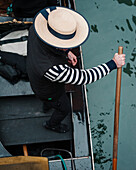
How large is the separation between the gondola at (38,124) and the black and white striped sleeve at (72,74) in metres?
0.73

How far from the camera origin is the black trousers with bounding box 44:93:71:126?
2295mm

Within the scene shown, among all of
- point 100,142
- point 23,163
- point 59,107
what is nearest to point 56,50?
point 59,107

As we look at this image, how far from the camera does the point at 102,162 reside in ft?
10.3

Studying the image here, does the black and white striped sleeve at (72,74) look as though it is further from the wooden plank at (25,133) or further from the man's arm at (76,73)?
the wooden plank at (25,133)

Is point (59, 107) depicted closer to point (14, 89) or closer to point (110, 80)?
point (14, 89)

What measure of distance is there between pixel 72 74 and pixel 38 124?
1.03 meters

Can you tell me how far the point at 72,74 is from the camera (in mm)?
1777

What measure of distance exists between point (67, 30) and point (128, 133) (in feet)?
6.73

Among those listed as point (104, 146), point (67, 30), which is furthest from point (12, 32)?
point (104, 146)

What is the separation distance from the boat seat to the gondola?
2.07 ft

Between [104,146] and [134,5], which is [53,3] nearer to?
[134,5]

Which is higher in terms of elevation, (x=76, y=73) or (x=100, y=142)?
(x=76, y=73)

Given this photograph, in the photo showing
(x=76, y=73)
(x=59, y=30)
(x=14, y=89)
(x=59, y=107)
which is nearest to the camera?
(x=59, y=30)

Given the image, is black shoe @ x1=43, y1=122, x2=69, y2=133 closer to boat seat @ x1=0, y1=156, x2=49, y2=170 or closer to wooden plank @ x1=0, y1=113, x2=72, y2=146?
wooden plank @ x1=0, y1=113, x2=72, y2=146
